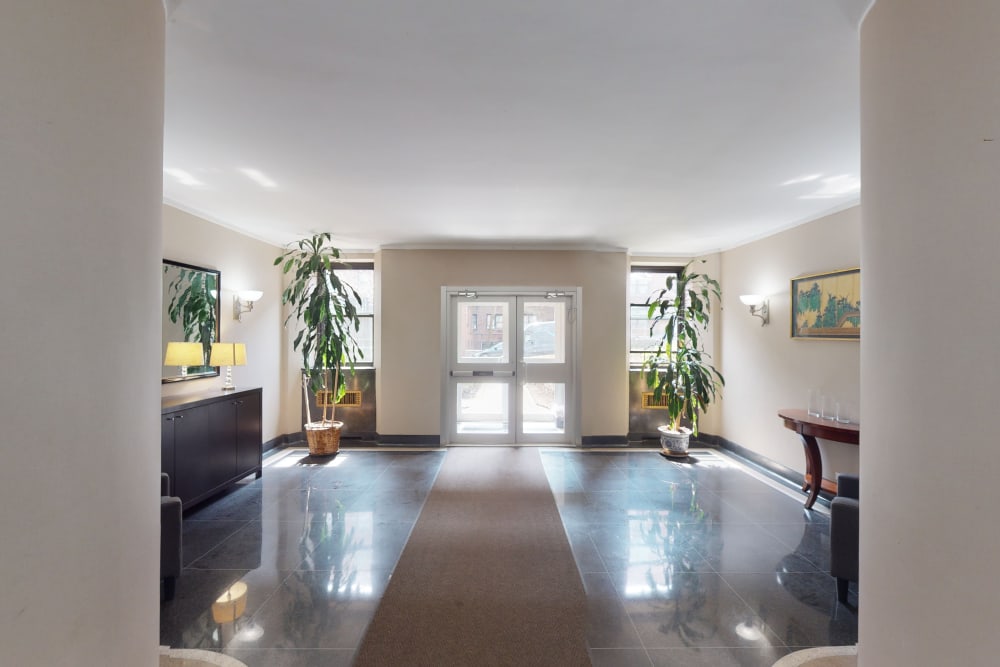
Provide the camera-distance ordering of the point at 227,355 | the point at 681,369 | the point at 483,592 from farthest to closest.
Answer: the point at 681,369 → the point at 227,355 → the point at 483,592

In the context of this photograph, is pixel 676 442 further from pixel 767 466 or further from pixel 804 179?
pixel 804 179

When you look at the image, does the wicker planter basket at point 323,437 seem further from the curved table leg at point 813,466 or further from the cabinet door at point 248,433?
the curved table leg at point 813,466

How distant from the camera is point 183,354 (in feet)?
11.7

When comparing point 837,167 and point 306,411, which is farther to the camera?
point 306,411

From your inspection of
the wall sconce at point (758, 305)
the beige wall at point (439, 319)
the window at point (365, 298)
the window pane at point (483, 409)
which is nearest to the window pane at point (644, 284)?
the beige wall at point (439, 319)

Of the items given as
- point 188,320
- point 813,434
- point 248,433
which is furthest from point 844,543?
point 188,320

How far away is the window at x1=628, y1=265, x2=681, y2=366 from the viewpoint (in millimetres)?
6070

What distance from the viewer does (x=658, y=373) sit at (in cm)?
557
